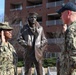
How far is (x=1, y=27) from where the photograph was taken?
230 inches

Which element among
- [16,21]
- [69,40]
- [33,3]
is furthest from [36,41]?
[33,3]

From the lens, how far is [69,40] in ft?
13.8

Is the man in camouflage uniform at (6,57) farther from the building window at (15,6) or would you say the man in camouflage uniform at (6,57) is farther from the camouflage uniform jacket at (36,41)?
the building window at (15,6)

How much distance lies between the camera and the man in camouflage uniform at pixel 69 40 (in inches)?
165

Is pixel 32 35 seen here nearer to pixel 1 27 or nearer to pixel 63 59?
pixel 1 27

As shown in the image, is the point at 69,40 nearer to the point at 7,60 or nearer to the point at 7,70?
the point at 7,60

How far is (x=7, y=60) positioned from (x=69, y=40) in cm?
184

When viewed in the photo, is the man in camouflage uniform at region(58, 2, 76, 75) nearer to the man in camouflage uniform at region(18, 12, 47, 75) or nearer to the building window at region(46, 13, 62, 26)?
the man in camouflage uniform at region(18, 12, 47, 75)

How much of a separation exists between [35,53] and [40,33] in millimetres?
499

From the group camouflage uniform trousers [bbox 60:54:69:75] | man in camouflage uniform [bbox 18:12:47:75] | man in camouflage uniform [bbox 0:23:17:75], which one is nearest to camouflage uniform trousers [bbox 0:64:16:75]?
man in camouflage uniform [bbox 0:23:17:75]

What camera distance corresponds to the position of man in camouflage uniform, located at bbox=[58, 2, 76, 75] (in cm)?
418

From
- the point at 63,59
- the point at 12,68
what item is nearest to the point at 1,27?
the point at 12,68

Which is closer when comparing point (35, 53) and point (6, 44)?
point (6, 44)

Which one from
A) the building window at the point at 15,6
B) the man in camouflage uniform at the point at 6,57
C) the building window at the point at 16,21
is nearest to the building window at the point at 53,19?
the building window at the point at 16,21
